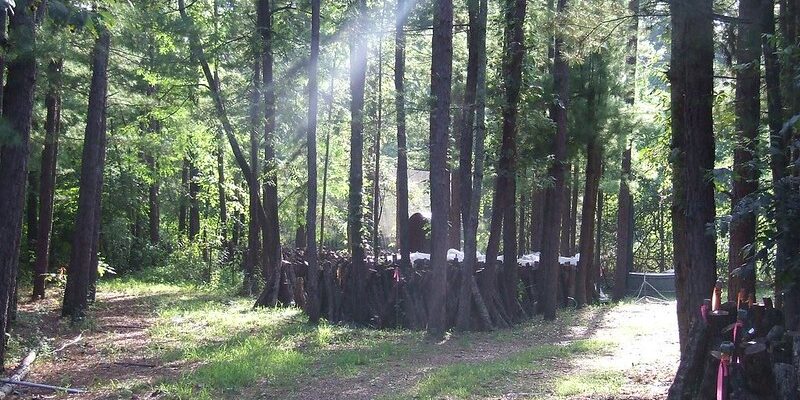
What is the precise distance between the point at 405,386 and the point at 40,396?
15.1ft

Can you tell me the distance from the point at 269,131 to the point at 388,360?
9218 mm

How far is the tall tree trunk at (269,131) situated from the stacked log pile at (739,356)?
44.5 ft

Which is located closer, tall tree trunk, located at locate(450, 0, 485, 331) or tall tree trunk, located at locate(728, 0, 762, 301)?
tall tree trunk, located at locate(728, 0, 762, 301)

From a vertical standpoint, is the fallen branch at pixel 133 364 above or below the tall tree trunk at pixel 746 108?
below

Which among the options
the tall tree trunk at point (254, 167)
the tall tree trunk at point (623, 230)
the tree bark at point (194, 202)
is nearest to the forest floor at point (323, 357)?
the tall tree trunk at point (254, 167)

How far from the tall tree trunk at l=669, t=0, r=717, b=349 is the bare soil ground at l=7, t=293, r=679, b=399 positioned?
1408 mm

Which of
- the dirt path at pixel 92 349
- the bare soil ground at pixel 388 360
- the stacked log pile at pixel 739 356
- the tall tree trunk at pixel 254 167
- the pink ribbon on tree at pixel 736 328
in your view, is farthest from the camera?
the tall tree trunk at pixel 254 167

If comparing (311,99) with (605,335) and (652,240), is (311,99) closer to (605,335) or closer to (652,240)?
(605,335)

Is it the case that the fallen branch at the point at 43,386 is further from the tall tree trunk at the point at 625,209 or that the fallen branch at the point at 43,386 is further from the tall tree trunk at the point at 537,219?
the tall tree trunk at the point at 537,219

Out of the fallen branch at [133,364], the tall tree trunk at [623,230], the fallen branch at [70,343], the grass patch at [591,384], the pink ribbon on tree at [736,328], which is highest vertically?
the tall tree trunk at [623,230]

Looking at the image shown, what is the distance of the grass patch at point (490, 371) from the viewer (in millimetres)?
9008

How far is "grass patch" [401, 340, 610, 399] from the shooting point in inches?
355

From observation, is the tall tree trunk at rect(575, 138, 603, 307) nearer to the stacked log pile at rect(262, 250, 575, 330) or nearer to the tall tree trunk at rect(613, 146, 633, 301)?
the tall tree trunk at rect(613, 146, 633, 301)

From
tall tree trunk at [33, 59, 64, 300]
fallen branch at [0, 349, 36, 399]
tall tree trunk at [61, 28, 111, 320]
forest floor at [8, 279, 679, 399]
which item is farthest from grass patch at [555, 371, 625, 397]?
tall tree trunk at [33, 59, 64, 300]
